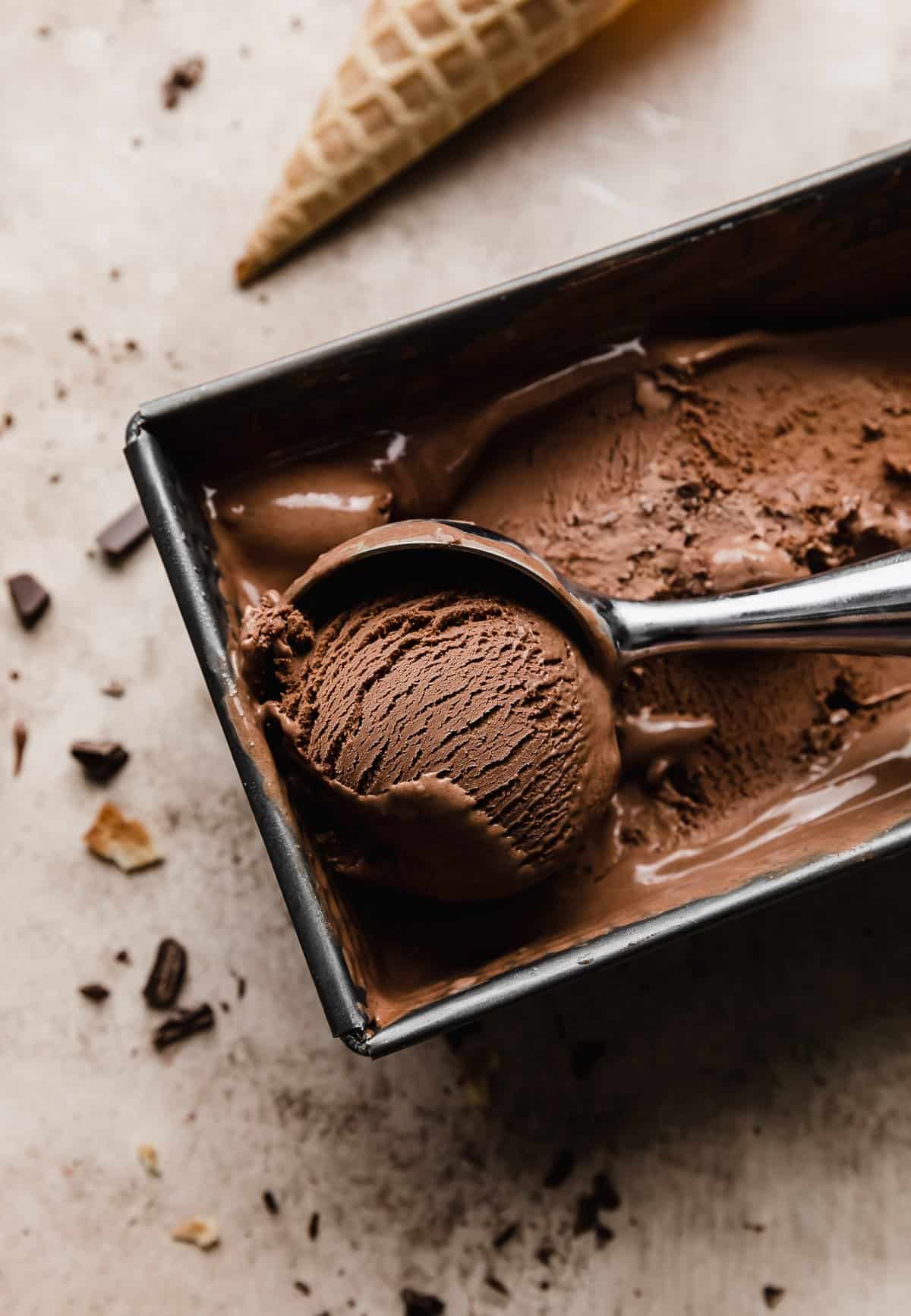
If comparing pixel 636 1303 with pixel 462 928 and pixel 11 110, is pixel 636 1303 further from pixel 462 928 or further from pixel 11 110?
pixel 11 110

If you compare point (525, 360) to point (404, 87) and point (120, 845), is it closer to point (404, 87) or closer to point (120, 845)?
point (404, 87)

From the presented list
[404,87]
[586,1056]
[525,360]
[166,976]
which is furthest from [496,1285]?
[404,87]

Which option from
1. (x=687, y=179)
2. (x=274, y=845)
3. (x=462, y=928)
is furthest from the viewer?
(x=687, y=179)

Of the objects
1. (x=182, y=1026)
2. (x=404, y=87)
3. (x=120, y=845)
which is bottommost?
(x=182, y=1026)

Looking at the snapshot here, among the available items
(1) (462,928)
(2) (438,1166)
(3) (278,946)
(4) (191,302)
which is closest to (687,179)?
(4) (191,302)

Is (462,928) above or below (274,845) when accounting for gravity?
below
